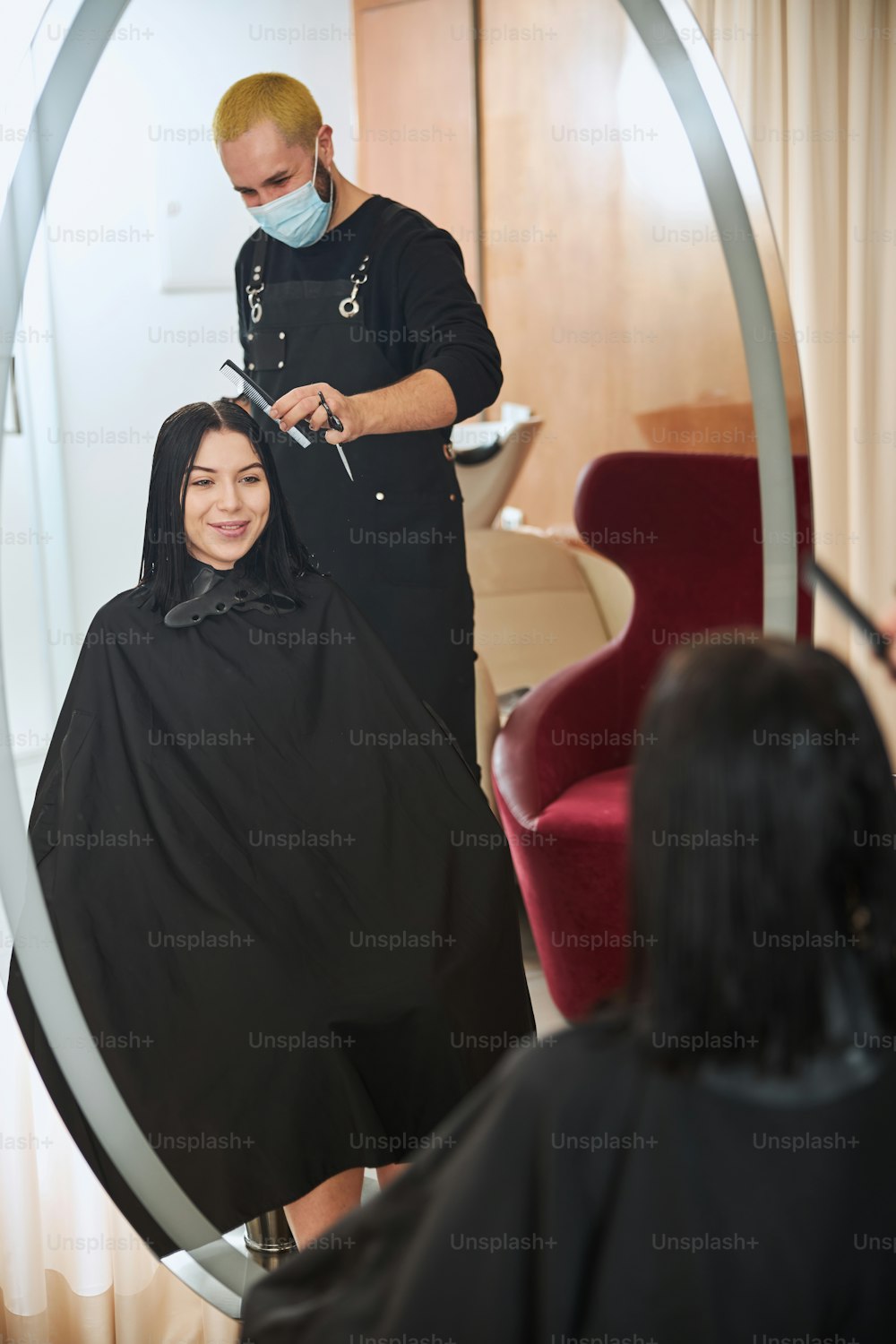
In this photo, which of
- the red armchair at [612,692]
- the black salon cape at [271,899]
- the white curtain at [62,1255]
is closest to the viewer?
the black salon cape at [271,899]

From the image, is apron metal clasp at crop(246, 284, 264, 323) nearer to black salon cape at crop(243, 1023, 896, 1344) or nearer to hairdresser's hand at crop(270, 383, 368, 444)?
hairdresser's hand at crop(270, 383, 368, 444)

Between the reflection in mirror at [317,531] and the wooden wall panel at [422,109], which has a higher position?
the wooden wall panel at [422,109]

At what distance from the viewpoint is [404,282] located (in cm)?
146

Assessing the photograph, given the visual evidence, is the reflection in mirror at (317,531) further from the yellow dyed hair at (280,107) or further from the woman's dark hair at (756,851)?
the woman's dark hair at (756,851)

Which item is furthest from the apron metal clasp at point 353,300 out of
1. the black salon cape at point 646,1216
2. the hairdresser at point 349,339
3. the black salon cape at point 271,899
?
the black salon cape at point 646,1216

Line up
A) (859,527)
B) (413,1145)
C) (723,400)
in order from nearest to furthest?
1. (413,1145)
2. (723,400)
3. (859,527)

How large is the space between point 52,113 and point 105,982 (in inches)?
43.1

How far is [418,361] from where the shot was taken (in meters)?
1.47

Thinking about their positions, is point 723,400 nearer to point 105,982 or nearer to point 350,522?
point 350,522

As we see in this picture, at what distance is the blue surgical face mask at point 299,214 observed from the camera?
146cm

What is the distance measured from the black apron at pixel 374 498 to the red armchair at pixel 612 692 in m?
0.15

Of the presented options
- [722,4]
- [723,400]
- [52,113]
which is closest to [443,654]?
[723,400]

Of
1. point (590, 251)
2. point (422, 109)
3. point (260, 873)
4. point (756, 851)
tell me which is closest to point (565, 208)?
point (590, 251)

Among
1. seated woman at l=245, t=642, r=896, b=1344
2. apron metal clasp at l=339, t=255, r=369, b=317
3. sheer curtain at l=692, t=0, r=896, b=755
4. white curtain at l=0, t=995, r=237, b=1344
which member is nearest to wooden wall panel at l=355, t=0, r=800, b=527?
apron metal clasp at l=339, t=255, r=369, b=317
